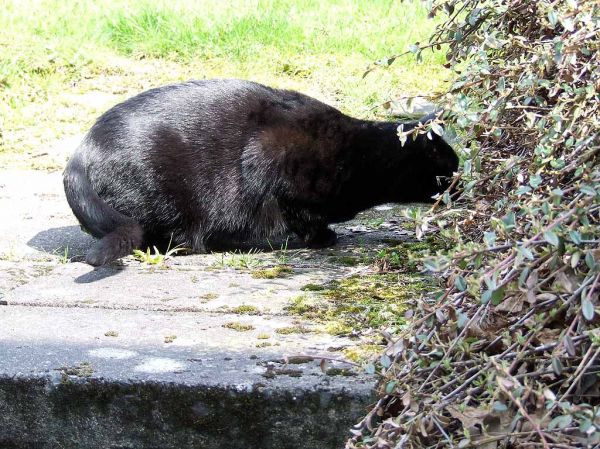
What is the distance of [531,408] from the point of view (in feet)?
4.77

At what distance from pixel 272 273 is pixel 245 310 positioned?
0.44 meters

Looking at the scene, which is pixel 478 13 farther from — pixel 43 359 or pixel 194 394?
pixel 43 359

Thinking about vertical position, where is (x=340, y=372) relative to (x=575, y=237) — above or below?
below

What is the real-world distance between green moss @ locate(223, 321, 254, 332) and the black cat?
1059 millimetres

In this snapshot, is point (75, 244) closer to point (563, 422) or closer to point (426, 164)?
point (426, 164)

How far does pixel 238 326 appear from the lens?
Answer: 2.18 meters

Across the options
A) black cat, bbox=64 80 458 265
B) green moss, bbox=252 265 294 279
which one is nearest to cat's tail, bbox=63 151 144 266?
black cat, bbox=64 80 458 265

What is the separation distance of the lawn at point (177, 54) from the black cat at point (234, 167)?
124cm

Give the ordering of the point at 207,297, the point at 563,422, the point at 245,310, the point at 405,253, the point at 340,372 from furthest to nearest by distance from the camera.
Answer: the point at 405,253 < the point at 207,297 < the point at 245,310 < the point at 340,372 < the point at 563,422

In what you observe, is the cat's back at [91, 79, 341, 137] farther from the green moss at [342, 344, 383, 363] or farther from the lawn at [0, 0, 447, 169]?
the green moss at [342, 344, 383, 363]

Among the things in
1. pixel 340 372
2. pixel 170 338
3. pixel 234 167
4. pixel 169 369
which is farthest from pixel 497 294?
pixel 234 167

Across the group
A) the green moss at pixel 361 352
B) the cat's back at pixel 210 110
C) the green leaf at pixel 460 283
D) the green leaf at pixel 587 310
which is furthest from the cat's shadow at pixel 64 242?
the green leaf at pixel 587 310

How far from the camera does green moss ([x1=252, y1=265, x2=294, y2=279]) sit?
107 inches

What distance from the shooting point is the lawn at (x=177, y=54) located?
17.0 ft
